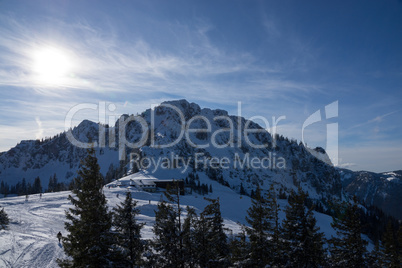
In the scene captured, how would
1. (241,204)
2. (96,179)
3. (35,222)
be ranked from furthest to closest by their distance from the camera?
(241,204) < (35,222) < (96,179)

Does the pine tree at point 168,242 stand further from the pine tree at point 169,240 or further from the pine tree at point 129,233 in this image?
the pine tree at point 129,233

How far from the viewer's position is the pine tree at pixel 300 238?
14625 mm

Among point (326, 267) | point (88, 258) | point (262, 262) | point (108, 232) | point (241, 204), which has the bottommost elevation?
point (241, 204)

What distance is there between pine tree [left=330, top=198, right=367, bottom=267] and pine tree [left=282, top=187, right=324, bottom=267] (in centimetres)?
208

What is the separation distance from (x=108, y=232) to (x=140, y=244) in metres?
4.72

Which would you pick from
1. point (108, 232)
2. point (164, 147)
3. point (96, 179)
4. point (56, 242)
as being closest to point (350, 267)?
point (108, 232)

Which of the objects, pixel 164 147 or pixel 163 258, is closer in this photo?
pixel 163 258

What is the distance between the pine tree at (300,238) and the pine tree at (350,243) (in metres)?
2.08

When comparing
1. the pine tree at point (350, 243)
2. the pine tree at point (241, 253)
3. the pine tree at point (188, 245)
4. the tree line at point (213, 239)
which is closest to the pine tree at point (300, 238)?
the tree line at point (213, 239)

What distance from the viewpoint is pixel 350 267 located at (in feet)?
53.2

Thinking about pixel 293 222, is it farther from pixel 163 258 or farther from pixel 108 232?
pixel 108 232

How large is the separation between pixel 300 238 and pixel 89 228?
1279 centimetres

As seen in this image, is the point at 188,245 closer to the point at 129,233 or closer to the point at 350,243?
the point at 129,233

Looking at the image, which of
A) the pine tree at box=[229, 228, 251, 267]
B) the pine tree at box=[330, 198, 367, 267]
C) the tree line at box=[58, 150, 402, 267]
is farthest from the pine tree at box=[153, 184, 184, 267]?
the pine tree at box=[330, 198, 367, 267]
